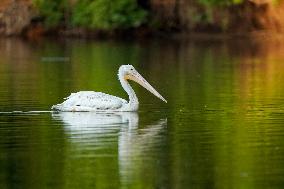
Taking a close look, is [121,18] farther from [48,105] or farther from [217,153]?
[217,153]

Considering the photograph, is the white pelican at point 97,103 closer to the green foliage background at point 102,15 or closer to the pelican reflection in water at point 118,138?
the pelican reflection in water at point 118,138

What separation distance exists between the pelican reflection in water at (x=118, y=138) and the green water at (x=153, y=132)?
14 millimetres

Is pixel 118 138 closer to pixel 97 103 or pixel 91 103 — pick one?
pixel 97 103

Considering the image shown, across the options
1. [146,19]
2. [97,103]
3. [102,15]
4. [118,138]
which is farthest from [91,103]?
[146,19]

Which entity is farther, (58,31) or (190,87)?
(58,31)

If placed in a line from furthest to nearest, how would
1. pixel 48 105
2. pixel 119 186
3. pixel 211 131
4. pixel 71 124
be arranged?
pixel 48 105, pixel 71 124, pixel 211 131, pixel 119 186

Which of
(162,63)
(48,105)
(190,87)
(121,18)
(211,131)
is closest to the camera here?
(211,131)

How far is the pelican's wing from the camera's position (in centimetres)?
2248

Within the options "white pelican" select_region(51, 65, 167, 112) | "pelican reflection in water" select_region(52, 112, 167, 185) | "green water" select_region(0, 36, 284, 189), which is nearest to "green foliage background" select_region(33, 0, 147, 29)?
"green water" select_region(0, 36, 284, 189)

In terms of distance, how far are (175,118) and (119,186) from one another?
23.2 feet

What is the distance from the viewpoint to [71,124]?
20797 millimetres

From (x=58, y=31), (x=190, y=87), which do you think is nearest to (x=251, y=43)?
(x=58, y=31)

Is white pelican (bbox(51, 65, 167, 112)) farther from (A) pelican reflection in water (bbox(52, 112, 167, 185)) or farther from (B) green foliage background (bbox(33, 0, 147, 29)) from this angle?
(B) green foliage background (bbox(33, 0, 147, 29))

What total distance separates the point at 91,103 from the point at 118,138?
4003 mm
